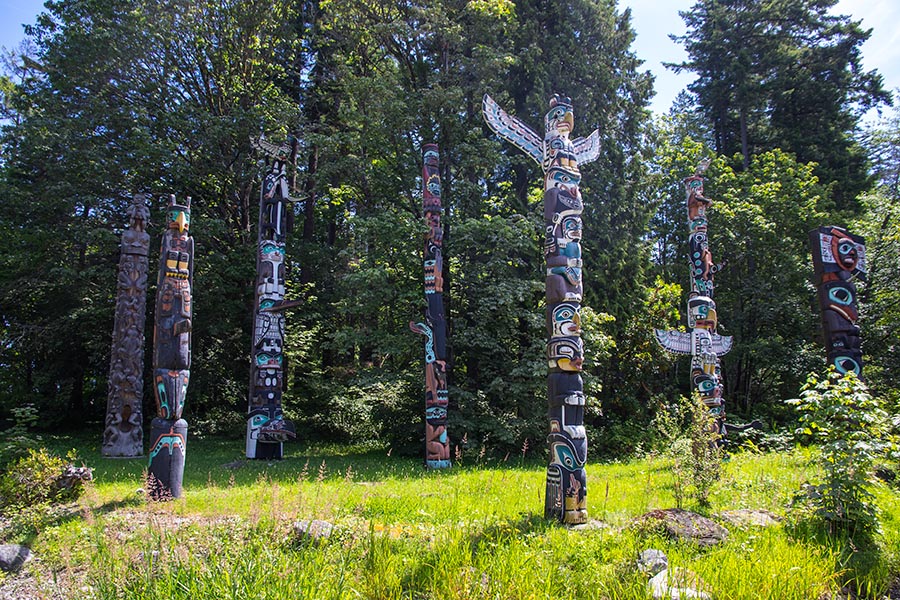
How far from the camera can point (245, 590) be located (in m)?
3.09

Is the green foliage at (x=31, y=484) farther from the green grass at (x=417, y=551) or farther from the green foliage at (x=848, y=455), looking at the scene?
the green foliage at (x=848, y=455)

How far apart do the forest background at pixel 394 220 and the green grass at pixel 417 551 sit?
481cm

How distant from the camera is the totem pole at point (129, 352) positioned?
1043 cm

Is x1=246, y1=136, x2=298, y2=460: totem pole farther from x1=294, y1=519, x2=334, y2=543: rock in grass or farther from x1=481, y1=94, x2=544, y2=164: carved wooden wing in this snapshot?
x1=481, y1=94, x2=544, y2=164: carved wooden wing

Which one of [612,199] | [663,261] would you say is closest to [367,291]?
[612,199]

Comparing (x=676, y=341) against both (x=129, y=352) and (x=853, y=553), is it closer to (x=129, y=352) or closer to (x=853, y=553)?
(x=853, y=553)

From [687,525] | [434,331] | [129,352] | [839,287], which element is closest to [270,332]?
[129,352]

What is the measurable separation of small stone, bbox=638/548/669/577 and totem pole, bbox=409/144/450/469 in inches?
213

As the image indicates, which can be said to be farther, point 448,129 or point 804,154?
point 804,154

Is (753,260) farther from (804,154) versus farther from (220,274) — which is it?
(220,274)

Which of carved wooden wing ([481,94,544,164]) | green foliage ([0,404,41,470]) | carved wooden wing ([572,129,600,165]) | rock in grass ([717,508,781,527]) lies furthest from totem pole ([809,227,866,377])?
green foliage ([0,404,41,470])

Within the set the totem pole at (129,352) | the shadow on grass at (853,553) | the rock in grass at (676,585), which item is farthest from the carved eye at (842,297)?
the totem pole at (129,352)

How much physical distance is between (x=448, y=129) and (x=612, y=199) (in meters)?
4.48

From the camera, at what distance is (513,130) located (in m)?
6.88
